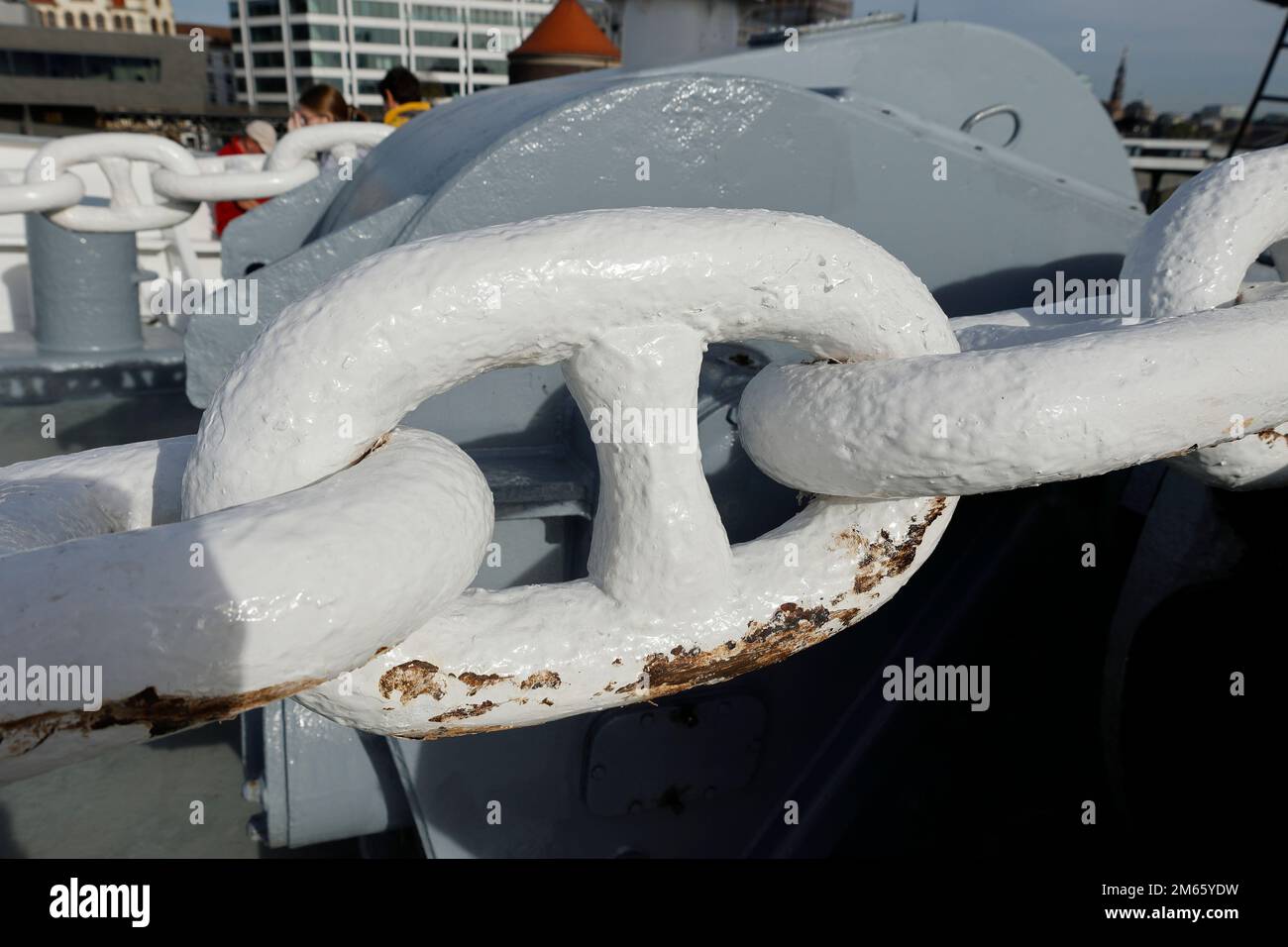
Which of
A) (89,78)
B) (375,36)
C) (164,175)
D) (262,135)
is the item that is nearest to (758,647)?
(164,175)

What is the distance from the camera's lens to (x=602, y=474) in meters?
0.86

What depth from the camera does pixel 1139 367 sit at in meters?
0.77

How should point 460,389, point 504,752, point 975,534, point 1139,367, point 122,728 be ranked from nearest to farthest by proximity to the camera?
point 122,728 → point 1139,367 → point 460,389 → point 504,752 → point 975,534

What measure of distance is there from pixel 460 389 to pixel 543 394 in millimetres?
115

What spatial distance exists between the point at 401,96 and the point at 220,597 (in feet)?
14.5

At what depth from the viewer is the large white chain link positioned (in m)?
2.33

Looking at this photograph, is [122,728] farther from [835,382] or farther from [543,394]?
[543,394]

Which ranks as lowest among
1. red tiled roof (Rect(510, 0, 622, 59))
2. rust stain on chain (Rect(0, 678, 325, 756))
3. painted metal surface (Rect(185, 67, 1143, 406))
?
rust stain on chain (Rect(0, 678, 325, 756))

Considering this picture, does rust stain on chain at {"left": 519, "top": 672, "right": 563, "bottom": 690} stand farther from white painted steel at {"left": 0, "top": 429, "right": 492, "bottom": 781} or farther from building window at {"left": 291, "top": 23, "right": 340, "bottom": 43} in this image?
building window at {"left": 291, "top": 23, "right": 340, "bottom": 43}

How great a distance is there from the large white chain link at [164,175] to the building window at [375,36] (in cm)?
5421

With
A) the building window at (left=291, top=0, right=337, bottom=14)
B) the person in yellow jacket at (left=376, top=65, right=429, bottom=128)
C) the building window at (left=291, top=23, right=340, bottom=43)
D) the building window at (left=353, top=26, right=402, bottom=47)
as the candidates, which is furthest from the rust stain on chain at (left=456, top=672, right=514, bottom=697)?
the building window at (left=291, top=23, right=340, bottom=43)
